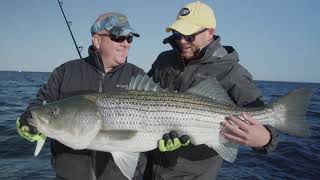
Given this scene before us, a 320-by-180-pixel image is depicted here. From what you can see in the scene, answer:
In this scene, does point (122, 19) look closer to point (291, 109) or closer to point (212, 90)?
point (212, 90)

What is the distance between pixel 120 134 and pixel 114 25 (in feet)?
5.55

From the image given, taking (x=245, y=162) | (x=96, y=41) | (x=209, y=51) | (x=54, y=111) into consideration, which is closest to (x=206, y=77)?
(x=209, y=51)

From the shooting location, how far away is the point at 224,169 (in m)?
12.2

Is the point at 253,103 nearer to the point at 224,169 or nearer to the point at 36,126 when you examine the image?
the point at 36,126

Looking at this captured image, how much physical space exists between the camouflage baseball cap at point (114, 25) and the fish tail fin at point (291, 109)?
7.54 feet

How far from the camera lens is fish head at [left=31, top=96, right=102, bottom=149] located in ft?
15.8

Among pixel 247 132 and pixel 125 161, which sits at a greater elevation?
pixel 247 132

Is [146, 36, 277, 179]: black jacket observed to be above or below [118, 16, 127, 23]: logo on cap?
below

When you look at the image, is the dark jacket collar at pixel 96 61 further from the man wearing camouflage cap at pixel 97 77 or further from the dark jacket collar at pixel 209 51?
the dark jacket collar at pixel 209 51

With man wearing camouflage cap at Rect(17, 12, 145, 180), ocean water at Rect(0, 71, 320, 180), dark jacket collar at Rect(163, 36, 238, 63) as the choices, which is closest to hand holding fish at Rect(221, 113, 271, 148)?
dark jacket collar at Rect(163, 36, 238, 63)

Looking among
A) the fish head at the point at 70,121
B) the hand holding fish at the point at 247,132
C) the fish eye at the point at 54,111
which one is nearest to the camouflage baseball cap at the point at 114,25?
the fish head at the point at 70,121

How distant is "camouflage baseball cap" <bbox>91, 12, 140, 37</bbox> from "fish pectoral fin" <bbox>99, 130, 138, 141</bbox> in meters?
1.51

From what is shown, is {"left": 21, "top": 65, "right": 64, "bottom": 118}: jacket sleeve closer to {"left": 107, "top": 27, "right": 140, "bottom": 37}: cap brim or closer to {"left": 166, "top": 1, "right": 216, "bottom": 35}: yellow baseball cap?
{"left": 107, "top": 27, "right": 140, "bottom": 37}: cap brim

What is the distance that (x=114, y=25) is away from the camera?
5.57 m
